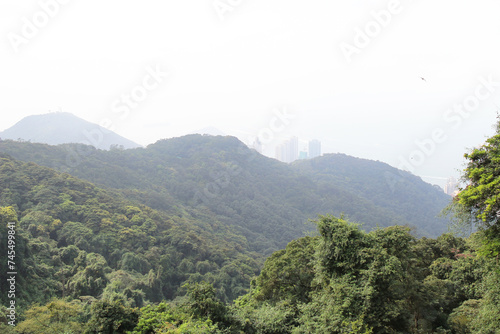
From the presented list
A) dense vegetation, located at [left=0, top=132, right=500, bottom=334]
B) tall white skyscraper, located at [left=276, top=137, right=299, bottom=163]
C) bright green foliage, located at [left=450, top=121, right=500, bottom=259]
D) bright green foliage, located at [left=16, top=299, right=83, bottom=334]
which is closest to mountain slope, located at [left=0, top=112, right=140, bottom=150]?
dense vegetation, located at [left=0, top=132, right=500, bottom=334]

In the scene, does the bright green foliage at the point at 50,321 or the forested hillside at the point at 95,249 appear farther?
the forested hillside at the point at 95,249

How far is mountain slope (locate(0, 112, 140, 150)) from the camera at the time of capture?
346 ft

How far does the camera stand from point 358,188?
366ft

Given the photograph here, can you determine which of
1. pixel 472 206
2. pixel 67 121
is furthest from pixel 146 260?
pixel 67 121

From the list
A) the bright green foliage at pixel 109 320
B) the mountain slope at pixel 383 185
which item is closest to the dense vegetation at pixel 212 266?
the bright green foliage at pixel 109 320

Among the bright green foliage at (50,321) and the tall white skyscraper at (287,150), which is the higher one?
the tall white skyscraper at (287,150)

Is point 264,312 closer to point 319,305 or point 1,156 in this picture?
point 319,305

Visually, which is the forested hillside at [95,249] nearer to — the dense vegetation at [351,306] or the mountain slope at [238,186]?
the dense vegetation at [351,306]

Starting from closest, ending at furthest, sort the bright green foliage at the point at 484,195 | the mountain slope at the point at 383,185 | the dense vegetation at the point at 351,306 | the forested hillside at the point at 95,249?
the bright green foliage at the point at 484,195 < the dense vegetation at the point at 351,306 < the forested hillside at the point at 95,249 < the mountain slope at the point at 383,185

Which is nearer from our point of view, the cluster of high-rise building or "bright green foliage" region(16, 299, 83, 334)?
"bright green foliage" region(16, 299, 83, 334)

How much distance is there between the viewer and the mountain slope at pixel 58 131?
106m

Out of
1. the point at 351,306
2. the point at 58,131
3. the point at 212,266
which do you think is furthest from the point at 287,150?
the point at 351,306

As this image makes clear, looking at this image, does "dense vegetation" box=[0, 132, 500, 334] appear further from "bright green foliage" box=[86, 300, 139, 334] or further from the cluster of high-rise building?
the cluster of high-rise building

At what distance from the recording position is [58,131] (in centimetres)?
11088
